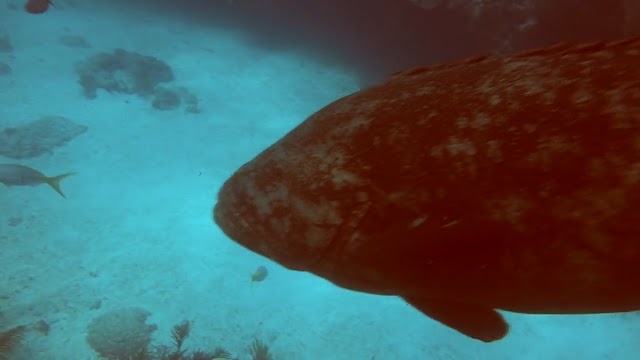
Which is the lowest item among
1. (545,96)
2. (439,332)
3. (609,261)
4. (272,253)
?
(439,332)

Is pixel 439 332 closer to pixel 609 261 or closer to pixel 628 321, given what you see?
pixel 628 321

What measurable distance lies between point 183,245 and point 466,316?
9.66 meters

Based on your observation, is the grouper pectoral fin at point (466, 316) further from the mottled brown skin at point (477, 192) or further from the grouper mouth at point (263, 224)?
the grouper mouth at point (263, 224)

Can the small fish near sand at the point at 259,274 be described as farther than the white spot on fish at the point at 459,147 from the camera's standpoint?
Yes

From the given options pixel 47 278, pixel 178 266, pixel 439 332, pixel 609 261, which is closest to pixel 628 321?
pixel 439 332

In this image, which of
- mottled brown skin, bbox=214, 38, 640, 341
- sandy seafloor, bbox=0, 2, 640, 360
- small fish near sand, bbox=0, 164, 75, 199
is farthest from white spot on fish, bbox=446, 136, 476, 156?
small fish near sand, bbox=0, 164, 75, 199

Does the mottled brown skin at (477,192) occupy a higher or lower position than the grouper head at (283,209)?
higher

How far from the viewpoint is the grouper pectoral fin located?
138 centimetres

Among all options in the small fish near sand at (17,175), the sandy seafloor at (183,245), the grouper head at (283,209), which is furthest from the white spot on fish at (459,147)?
the small fish near sand at (17,175)

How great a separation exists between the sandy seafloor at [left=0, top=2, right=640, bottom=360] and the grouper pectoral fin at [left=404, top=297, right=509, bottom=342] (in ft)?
23.9

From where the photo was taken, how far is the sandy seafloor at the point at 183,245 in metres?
8.47

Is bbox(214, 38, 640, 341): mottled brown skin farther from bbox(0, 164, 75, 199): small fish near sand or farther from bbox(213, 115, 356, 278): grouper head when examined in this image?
bbox(0, 164, 75, 199): small fish near sand

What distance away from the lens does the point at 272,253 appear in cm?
152

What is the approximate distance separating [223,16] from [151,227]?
450 inches
